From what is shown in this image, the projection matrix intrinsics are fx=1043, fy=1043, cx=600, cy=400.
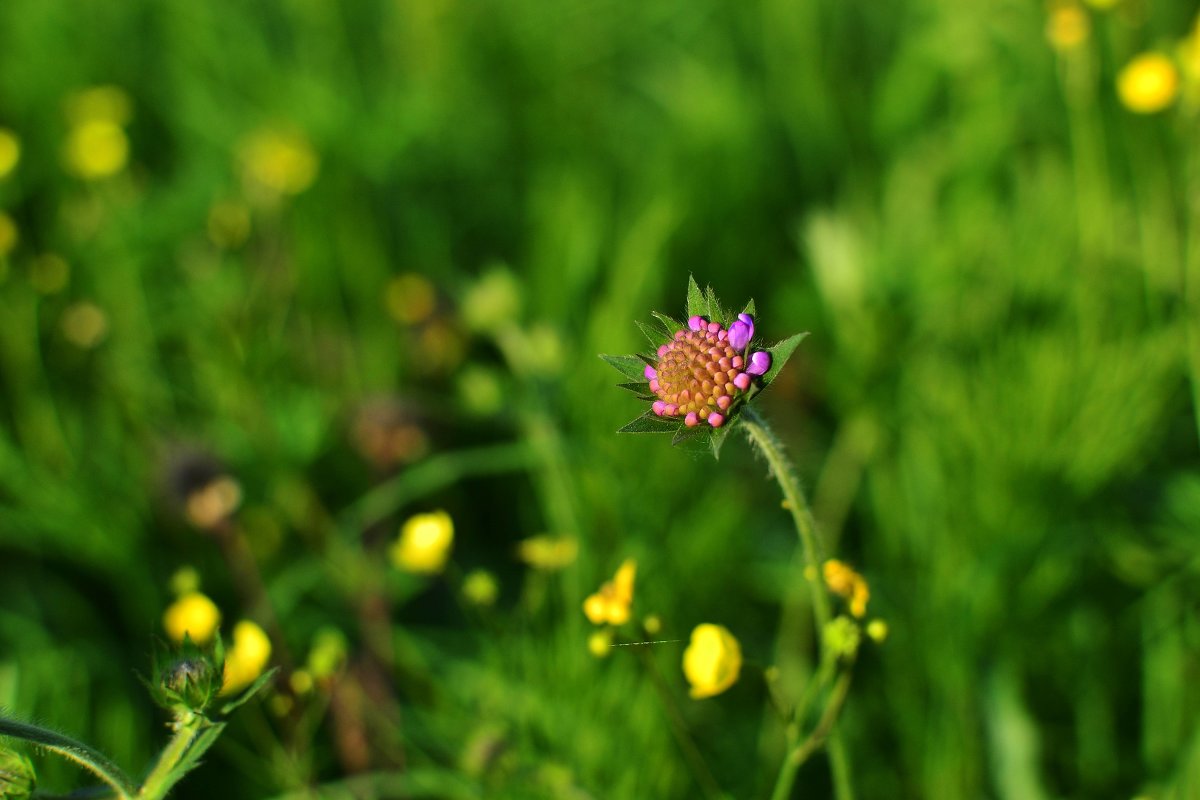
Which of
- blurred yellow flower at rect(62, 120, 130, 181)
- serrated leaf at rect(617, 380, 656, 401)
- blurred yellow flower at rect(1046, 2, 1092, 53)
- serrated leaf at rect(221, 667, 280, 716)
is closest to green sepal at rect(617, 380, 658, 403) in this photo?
serrated leaf at rect(617, 380, 656, 401)

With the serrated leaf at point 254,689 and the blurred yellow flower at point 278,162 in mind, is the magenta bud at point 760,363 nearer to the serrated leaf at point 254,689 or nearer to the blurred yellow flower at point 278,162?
the serrated leaf at point 254,689

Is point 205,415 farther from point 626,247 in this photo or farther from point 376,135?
point 626,247

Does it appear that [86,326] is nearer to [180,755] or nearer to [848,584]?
[180,755]

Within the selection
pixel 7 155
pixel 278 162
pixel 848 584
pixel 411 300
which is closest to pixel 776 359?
pixel 848 584

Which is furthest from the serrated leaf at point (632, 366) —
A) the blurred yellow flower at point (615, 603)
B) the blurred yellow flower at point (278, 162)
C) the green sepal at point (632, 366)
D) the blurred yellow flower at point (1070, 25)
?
the blurred yellow flower at point (278, 162)

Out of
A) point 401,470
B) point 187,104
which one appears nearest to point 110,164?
point 187,104
